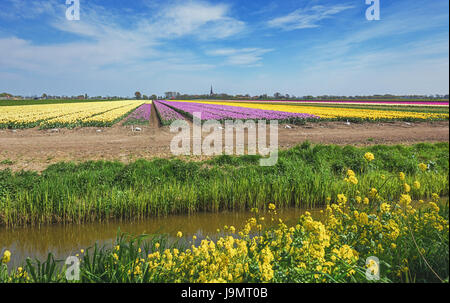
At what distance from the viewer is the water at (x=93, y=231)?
4867 millimetres

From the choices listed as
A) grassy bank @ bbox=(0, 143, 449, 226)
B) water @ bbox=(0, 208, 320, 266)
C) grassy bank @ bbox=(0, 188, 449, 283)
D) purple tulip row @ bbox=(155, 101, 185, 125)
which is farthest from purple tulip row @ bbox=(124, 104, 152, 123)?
grassy bank @ bbox=(0, 188, 449, 283)

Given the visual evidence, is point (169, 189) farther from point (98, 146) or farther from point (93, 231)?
point (98, 146)

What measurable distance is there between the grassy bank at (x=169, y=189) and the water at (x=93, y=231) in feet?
0.73

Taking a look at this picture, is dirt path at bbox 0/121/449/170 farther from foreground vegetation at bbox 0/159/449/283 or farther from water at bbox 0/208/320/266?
foreground vegetation at bbox 0/159/449/283

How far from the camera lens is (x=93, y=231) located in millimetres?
5590

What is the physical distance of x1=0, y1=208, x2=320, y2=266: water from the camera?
16.0ft

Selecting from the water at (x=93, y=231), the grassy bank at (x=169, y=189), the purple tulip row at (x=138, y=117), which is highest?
the purple tulip row at (x=138, y=117)

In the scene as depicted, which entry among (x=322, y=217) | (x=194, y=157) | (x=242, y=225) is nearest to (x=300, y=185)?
(x=322, y=217)

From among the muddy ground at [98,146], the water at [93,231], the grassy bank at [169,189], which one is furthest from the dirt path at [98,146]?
the water at [93,231]

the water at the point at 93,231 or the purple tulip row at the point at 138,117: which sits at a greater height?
the purple tulip row at the point at 138,117

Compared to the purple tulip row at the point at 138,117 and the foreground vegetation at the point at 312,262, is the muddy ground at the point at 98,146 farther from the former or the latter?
the foreground vegetation at the point at 312,262

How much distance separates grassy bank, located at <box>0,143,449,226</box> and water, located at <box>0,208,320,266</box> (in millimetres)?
222

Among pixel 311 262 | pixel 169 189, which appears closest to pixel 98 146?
pixel 169 189
